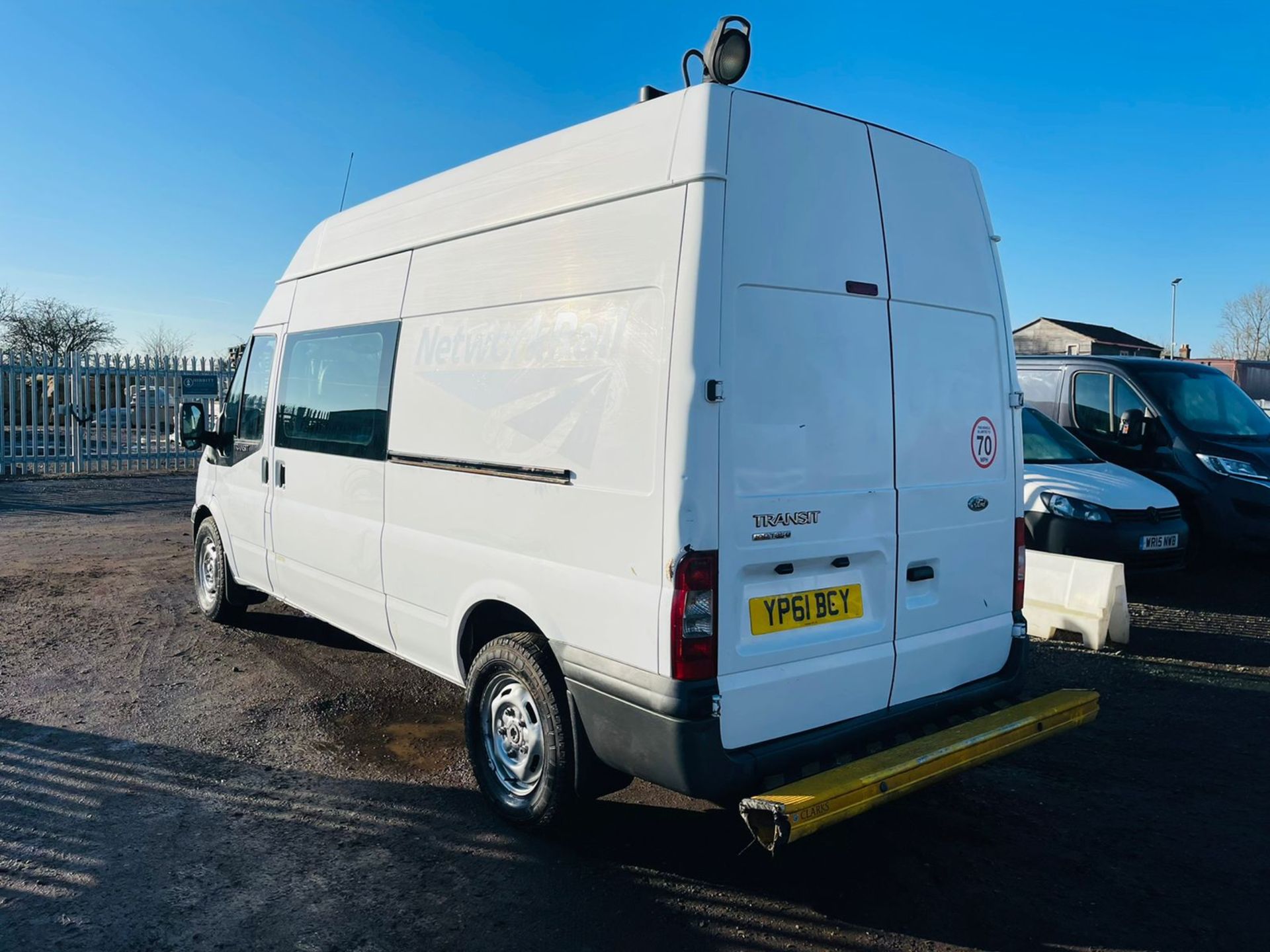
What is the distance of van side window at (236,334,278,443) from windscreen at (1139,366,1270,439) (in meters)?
7.93

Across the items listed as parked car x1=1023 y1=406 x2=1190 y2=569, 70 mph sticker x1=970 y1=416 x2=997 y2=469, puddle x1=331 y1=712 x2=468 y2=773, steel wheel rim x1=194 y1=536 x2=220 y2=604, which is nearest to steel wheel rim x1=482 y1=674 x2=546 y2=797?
puddle x1=331 y1=712 x2=468 y2=773

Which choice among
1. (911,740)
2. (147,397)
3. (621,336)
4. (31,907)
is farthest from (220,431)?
(147,397)

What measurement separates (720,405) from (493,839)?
2061mm

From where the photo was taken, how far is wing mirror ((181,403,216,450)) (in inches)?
255

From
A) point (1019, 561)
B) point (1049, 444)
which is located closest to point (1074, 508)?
point (1049, 444)

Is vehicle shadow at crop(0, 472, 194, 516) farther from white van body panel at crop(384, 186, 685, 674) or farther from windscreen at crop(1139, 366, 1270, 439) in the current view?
windscreen at crop(1139, 366, 1270, 439)

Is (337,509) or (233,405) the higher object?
(233,405)

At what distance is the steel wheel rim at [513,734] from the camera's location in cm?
377

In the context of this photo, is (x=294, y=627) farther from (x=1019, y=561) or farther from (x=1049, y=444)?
(x=1049, y=444)

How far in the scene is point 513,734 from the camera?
3.91 meters

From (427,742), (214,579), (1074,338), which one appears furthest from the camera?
(1074,338)

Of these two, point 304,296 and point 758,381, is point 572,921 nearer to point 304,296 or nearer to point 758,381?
point 758,381

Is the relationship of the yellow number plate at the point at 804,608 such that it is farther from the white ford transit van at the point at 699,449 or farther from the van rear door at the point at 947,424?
the van rear door at the point at 947,424

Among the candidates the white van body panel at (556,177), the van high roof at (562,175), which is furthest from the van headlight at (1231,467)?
the white van body panel at (556,177)
